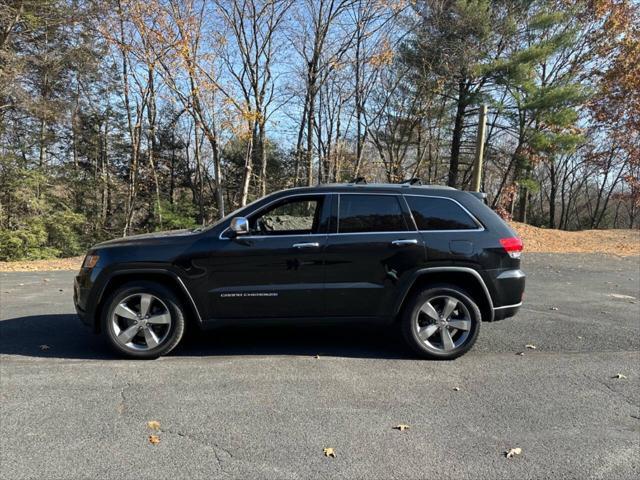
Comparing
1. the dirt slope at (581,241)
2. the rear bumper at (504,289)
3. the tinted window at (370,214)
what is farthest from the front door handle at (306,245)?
the dirt slope at (581,241)

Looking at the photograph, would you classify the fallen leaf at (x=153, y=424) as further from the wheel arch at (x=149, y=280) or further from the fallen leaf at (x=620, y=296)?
the fallen leaf at (x=620, y=296)

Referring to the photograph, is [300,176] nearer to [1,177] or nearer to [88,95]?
[88,95]

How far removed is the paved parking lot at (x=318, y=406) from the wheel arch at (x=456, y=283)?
536 mm

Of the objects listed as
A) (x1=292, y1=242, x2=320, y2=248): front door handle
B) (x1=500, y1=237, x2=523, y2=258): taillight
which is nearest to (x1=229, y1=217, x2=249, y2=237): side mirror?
(x1=292, y1=242, x2=320, y2=248): front door handle

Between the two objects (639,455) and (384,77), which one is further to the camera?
(384,77)

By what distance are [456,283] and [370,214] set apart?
1156 mm

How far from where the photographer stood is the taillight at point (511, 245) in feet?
16.9

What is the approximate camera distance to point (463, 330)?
5105 millimetres

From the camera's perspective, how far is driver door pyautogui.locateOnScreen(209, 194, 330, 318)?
4.98 meters

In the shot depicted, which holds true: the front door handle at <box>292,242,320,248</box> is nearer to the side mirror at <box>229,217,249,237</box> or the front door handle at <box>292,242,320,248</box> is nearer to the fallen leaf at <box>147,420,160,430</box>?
the side mirror at <box>229,217,249,237</box>

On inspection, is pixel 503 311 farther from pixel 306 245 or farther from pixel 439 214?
pixel 306 245

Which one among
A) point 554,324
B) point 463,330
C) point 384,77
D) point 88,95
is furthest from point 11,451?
point 88,95

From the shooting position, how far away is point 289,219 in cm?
581

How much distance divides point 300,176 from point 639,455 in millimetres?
25715
